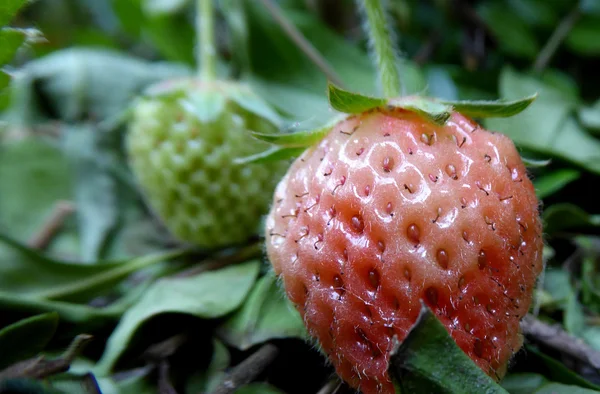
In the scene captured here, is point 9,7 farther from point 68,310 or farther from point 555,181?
point 555,181

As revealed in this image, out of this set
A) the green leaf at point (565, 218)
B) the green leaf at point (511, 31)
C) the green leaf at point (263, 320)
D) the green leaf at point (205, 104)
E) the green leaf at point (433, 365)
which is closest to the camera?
the green leaf at point (433, 365)

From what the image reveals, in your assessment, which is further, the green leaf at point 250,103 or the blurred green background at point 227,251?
the green leaf at point 250,103

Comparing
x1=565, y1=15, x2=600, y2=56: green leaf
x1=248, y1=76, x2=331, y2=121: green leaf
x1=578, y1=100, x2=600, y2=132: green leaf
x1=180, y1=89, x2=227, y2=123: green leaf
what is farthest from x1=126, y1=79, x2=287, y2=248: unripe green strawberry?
x1=565, y1=15, x2=600, y2=56: green leaf

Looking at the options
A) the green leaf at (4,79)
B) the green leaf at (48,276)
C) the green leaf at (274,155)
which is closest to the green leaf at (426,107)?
the green leaf at (274,155)

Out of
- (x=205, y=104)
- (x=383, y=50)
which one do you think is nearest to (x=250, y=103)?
(x=205, y=104)

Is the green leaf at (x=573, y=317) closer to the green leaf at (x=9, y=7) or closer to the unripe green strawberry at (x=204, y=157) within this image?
the unripe green strawberry at (x=204, y=157)

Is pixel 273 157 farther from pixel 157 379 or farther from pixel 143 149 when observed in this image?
pixel 143 149

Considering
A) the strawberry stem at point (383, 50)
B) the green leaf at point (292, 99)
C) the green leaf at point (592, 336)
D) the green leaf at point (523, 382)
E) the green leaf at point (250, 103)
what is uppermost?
the strawberry stem at point (383, 50)
